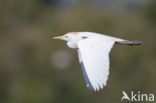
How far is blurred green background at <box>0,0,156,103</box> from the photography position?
15945mm

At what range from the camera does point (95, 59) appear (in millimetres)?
7699

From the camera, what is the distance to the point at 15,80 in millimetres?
17469

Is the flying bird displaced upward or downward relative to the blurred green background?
upward

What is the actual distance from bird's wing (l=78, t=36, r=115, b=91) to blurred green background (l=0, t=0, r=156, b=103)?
702 centimetres

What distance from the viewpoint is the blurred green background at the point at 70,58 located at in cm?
1595

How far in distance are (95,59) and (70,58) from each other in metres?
8.76

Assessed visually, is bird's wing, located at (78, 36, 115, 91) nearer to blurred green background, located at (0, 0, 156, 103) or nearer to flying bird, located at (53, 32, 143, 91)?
flying bird, located at (53, 32, 143, 91)

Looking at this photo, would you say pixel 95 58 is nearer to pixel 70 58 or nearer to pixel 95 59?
pixel 95 59

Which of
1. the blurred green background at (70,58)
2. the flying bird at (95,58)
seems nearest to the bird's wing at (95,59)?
the flying bird at (95,58)

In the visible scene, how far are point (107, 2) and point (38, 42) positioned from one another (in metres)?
4.15

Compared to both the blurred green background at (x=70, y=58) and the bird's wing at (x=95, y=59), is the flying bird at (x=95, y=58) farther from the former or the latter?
the blurred green background at (x=70, y=58)

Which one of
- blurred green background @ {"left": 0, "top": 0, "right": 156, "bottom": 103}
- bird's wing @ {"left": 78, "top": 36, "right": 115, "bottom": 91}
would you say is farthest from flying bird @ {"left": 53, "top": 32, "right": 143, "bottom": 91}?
blurred green background @ {"left": 0, "top": 0, "right": 156, "bottom": 103}

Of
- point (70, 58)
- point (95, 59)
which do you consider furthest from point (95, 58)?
point (70, 58)

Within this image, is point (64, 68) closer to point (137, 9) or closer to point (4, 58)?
point (4, 58)
